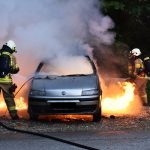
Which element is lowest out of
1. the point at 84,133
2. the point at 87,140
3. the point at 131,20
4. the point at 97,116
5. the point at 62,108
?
the point at 87,140

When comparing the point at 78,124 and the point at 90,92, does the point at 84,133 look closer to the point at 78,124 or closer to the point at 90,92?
the point at 78,124

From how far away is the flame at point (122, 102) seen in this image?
1375 cm

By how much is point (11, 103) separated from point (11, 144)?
11.0ft

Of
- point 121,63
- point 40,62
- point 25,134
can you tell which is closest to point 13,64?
point 40,62

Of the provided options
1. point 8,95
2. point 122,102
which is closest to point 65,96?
point 8,95

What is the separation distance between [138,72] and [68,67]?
11.6 feet

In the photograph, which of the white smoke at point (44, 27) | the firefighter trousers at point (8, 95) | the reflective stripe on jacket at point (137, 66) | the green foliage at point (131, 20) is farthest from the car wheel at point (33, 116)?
the green foliage at point (131, 20)

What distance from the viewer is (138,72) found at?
51.1 ft

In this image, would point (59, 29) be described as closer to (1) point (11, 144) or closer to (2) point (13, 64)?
(2) point (13, 64)

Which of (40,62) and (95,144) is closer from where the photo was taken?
(95,144)

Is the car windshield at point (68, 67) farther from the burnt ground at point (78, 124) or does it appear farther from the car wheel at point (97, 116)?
the car wheel at point (97, 116)

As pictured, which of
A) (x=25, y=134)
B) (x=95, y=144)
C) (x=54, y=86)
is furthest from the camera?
(x=54, y=86)

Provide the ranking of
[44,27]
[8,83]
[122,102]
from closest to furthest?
1. [8,83]
2. [44,27]
3. [122,102]

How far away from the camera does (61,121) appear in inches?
473
